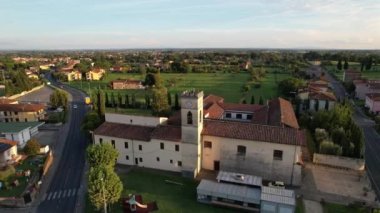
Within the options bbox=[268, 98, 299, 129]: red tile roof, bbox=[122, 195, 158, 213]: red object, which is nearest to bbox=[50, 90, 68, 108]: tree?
bbox=[122, 195, 158, 213]: red object

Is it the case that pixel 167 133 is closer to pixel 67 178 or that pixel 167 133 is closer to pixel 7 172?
pixel 67 178

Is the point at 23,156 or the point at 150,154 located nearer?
the point at 150,154

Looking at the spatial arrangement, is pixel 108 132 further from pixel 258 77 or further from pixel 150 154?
pixel 258 77

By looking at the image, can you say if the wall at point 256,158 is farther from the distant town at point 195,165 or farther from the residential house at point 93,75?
the residential house at point 93,75

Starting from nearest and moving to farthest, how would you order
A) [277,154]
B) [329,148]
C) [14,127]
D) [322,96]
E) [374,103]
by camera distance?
[277,154] < [329,148] < [14,127] < [374,103] < [322,96]

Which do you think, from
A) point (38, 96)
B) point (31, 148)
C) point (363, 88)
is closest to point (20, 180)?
point (31, 148)

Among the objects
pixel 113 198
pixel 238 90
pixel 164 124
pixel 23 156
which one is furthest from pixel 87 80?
pixel 113 198
